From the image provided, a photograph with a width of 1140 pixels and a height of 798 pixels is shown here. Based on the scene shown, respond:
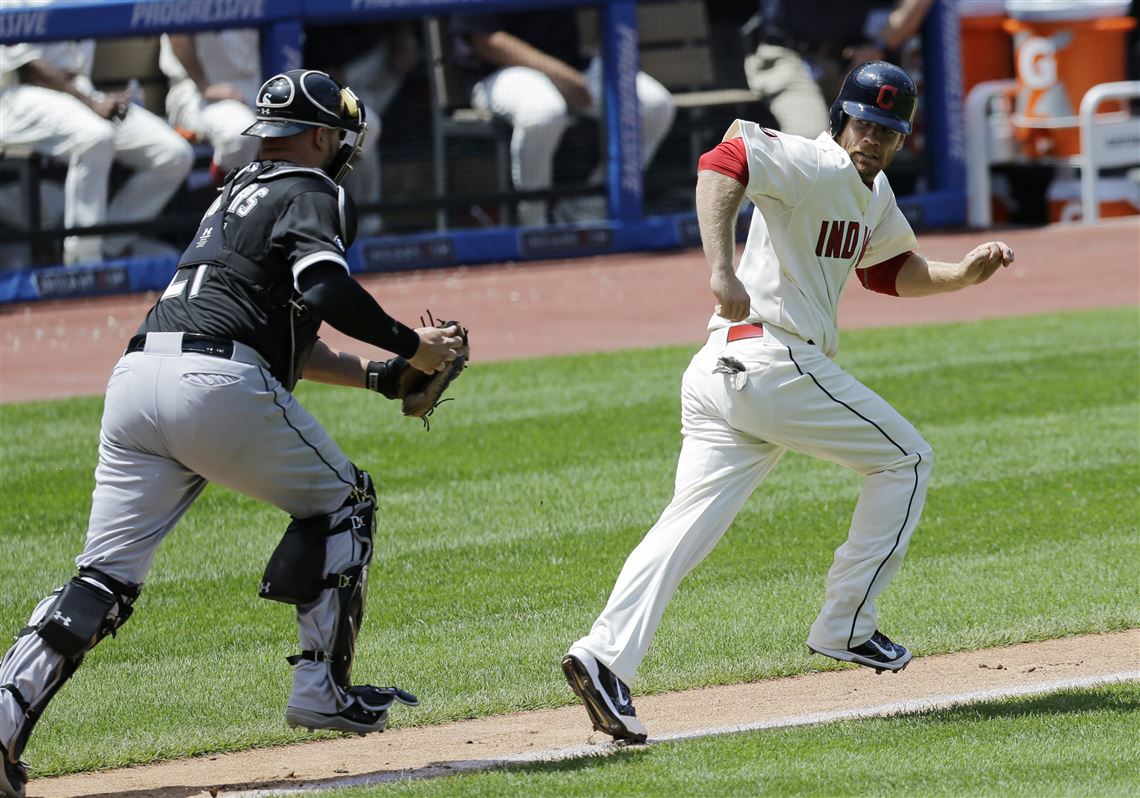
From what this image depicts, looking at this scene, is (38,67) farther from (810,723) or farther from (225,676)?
(810,723)

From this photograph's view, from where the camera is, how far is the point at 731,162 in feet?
15.4

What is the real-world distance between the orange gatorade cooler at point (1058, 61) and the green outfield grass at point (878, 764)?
12.1 m

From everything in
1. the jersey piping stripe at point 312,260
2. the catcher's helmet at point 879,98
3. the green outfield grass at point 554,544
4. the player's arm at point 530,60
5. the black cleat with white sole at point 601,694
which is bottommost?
the green outfield grass at point 554,544

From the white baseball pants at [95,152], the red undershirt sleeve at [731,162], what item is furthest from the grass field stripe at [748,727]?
the white baseball pants at [95,152]

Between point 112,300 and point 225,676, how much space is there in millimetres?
8525

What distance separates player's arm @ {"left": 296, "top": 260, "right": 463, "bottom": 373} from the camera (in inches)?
167

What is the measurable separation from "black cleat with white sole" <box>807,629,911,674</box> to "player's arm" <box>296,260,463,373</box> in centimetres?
153

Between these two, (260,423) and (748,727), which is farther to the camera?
(748,727)

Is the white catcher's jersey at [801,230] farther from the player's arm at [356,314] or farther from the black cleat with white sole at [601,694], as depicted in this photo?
the black cleat with white sole at [601,694]

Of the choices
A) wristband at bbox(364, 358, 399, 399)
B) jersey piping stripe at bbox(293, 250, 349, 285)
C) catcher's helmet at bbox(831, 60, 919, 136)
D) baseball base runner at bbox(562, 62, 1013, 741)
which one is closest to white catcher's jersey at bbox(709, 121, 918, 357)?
baseball base runner at bbox(562, 62, 1013, 741)

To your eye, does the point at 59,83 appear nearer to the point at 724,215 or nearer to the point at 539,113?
the point at 539,113

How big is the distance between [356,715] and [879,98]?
227 centimetres

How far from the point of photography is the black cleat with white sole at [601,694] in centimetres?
469

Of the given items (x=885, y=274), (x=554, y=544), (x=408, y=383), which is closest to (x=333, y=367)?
(x=408, y=383)
